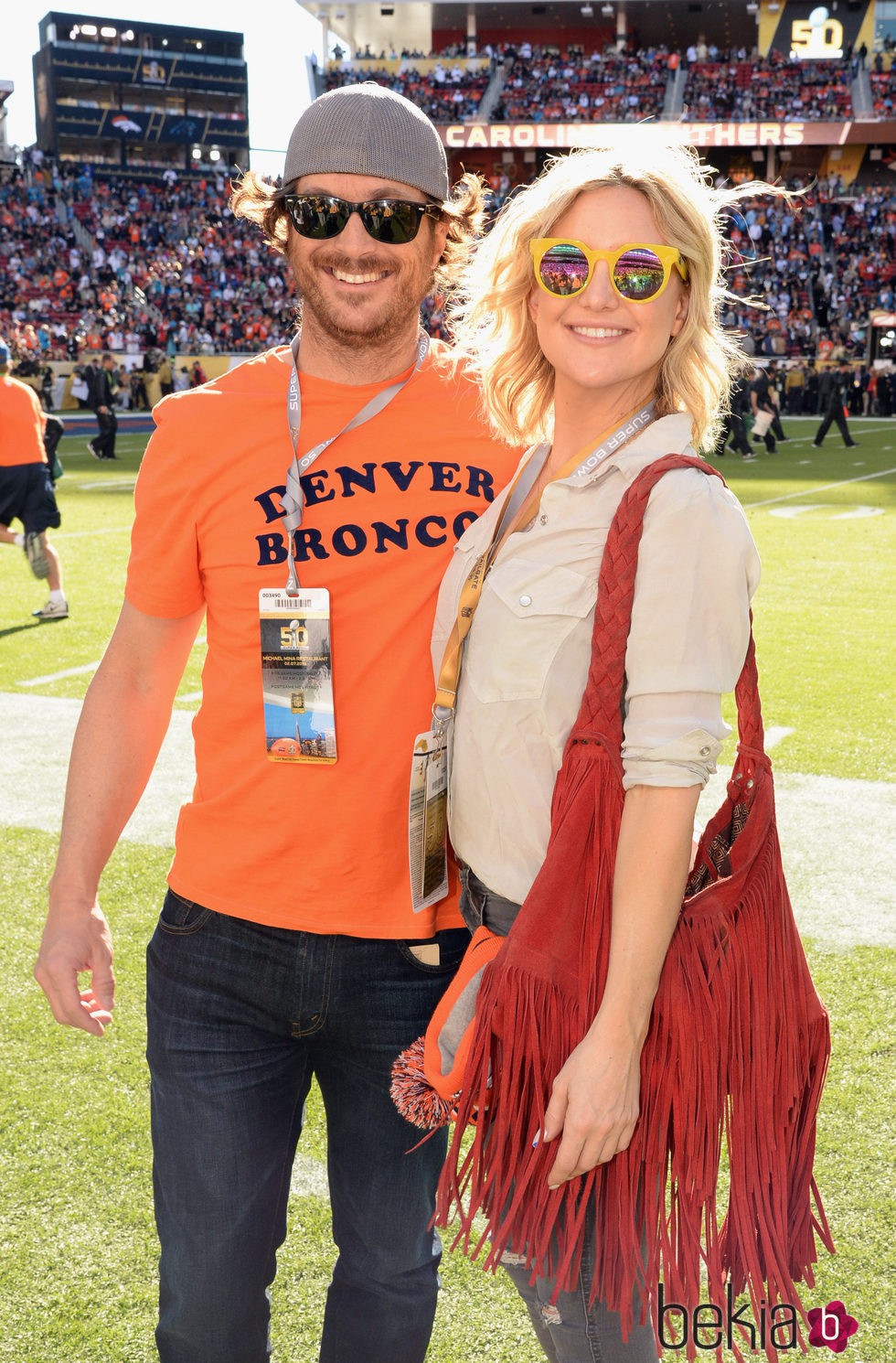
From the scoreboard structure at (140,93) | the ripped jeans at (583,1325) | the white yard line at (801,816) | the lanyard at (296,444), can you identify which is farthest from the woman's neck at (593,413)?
the scoreboard structure at (140,93)

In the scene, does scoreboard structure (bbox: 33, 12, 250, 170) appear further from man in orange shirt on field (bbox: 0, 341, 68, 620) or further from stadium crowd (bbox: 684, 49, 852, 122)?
man in orange shirt on field (bbox: 0, 341, 68, 620)

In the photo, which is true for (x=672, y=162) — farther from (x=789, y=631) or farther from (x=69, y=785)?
(x=789, y=631)

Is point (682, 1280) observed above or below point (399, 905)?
below

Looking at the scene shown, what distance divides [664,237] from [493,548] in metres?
0.45

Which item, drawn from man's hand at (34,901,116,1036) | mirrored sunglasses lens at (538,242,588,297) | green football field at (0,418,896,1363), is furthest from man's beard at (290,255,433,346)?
green football field at (0,418,896,1363)

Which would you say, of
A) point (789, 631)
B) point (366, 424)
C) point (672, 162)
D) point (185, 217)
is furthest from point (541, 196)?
point (185, 217)

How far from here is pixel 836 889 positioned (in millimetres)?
4344

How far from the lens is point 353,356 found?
195 cm

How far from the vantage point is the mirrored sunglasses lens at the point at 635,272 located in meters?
1.61

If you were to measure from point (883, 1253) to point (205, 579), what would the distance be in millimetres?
1894

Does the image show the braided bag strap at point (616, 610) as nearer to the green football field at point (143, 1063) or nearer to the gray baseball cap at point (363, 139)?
the gray baseball cap at point (363, 139)

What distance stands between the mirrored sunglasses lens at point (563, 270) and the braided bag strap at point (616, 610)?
0.31 metres

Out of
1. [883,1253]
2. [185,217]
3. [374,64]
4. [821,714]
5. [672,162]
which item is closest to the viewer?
[672,162]

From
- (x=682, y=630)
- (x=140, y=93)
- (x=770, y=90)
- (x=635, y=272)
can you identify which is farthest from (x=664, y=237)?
(x=140, y=93)
